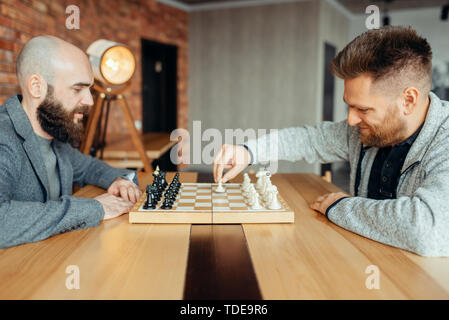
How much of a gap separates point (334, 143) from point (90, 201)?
3.84ft

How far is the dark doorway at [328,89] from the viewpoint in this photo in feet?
19.1

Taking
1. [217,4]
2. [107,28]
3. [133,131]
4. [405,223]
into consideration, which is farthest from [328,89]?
[405,223]

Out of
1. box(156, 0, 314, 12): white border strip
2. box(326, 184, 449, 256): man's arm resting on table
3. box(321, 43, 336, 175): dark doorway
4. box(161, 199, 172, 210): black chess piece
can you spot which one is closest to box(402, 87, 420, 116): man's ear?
box(326, 184, 449, 256): man's arm resting on table

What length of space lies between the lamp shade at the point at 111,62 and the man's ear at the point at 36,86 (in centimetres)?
92

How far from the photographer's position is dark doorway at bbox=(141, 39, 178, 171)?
5637 mm

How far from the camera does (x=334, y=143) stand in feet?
5.77

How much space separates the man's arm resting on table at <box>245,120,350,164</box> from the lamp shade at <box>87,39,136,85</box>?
1.27m

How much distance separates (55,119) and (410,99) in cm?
140

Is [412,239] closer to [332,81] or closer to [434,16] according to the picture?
[332,81]

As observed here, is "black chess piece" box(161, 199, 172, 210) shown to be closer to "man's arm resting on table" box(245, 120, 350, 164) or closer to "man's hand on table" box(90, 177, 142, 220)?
"man's hand on table" box(90, 177, 142, 220)

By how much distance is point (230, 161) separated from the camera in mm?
1589

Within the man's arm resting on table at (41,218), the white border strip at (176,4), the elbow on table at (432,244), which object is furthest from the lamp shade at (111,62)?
the white border strip at (176,4)

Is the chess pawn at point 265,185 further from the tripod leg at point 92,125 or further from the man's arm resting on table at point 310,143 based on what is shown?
the tripod leg at point 92,125
